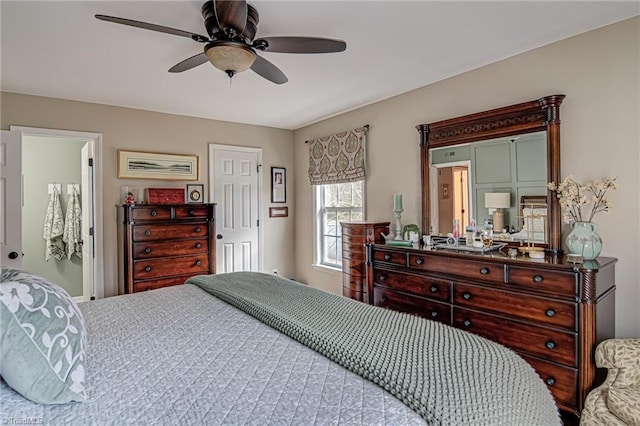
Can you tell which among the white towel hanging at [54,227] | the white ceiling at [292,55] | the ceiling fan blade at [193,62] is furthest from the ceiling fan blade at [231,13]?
the white towel hanging at [54,227]

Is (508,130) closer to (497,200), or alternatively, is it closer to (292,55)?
(497,200)

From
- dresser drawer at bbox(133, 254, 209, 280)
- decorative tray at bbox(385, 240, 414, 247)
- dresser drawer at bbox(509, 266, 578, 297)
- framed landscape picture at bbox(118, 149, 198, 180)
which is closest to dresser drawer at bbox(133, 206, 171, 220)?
dresser drawer at bbox(133, 254, 209, 280)

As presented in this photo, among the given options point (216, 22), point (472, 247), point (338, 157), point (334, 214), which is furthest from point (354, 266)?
point (216, 22)

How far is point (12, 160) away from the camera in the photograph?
3141 mm

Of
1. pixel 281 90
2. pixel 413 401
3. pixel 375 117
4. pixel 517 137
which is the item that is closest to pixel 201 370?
pixel 413 401

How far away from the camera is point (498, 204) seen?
9.53 ft

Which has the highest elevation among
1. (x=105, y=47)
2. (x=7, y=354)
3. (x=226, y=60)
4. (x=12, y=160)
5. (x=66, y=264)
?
(x=105, y=47)

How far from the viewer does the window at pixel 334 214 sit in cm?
454

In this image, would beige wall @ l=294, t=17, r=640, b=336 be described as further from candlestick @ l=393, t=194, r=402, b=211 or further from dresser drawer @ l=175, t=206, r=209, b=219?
dresser drawer @ l=175, t=206, r=209, b=219

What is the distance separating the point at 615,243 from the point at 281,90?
9.92ft

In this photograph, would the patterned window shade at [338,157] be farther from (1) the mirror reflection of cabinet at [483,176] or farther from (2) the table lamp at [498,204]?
(2) the table lamp at [498,204]

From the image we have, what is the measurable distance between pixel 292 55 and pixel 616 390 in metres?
2.90

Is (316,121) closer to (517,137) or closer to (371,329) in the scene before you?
(517,137)

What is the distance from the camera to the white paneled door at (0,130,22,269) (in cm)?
306
